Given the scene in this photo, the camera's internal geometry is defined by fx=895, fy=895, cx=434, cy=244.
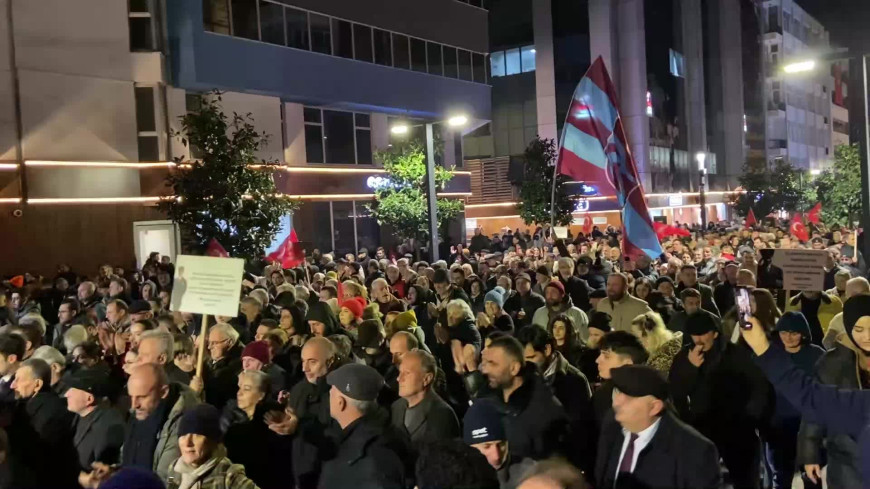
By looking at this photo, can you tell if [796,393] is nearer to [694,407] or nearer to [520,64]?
[694,407]

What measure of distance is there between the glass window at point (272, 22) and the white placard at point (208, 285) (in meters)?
21.1

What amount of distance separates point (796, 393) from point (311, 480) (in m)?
2.88

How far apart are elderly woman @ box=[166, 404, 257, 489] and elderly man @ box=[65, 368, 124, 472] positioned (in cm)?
127

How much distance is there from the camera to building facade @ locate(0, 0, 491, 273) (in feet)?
73.0

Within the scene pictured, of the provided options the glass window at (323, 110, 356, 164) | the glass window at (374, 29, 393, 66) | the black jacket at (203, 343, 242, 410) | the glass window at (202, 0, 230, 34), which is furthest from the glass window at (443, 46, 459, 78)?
the black jacket at (203, 343, 242, 410)

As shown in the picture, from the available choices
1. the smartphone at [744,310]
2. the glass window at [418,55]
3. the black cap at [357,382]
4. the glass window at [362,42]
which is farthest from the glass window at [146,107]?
the smartphone at [744,310]

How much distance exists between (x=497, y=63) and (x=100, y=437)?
58.1 metres

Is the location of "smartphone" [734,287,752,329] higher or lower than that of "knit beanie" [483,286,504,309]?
higher

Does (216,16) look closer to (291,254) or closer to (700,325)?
(291,254)

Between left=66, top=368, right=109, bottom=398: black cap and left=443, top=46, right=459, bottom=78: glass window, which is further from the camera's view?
left=443, top=46, right=459, bottom=78: glass window

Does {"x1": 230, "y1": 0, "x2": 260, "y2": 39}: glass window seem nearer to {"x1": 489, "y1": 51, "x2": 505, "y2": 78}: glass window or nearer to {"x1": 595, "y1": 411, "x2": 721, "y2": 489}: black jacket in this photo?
{"x1": 595, "y1": 411, "x2": 721, "y2": 489}: black jacket

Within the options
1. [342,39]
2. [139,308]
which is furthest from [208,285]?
[342,39]

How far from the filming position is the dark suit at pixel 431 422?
548 centimetres

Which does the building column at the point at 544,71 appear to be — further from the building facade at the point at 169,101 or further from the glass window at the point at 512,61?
the building facade at the point at 169,101
